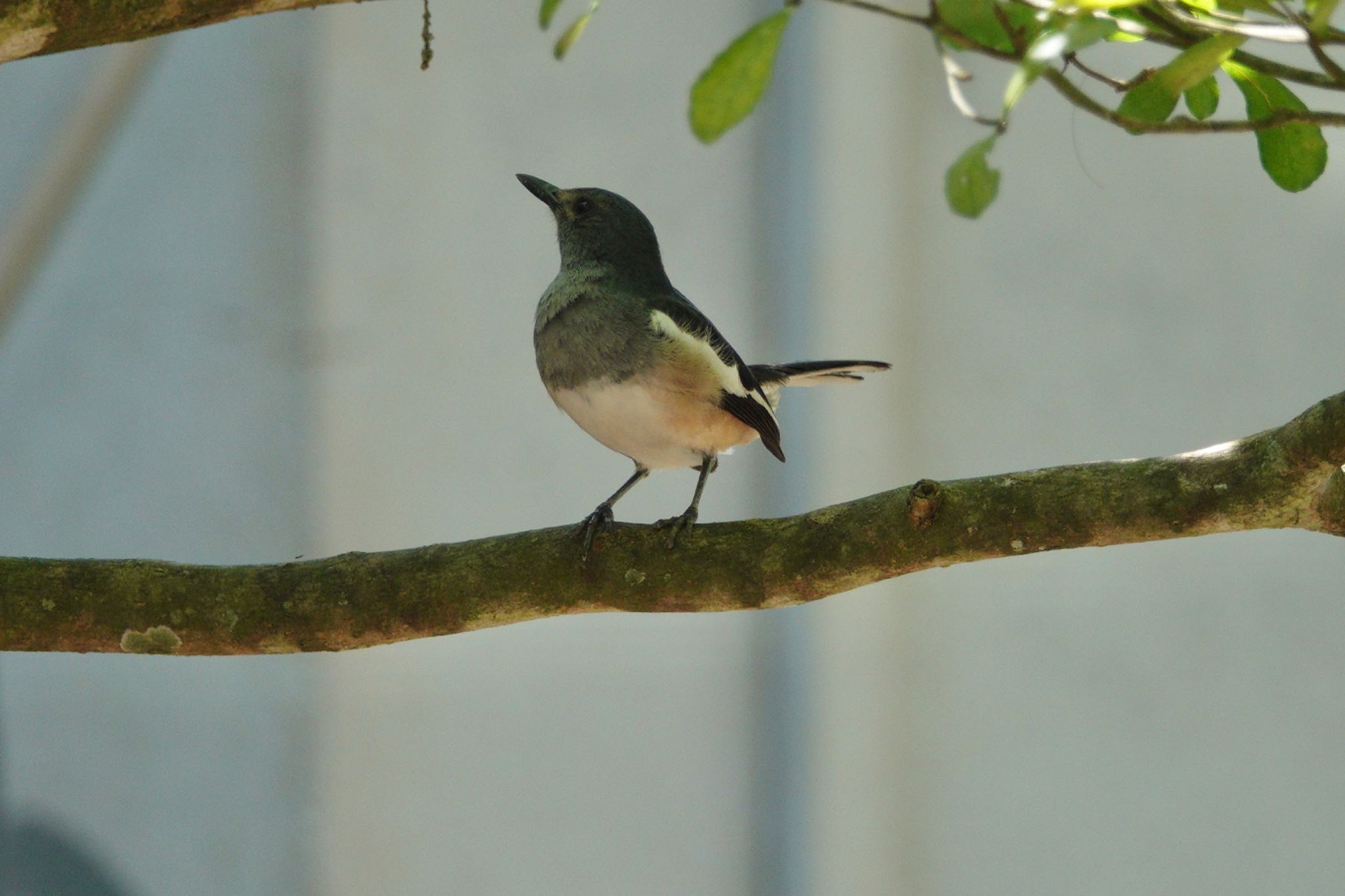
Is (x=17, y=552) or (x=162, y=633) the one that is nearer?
(x=162, y=633)

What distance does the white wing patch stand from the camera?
2.21 metres

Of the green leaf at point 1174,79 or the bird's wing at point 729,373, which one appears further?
the bird's wing at point 729,373

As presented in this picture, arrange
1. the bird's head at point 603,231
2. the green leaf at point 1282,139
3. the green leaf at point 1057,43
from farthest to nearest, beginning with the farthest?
1. the bird's head at point 603,231
2. the green leaf at point 1282,139
3. the green leaf at point 1057,43

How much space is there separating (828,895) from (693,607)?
2724mm

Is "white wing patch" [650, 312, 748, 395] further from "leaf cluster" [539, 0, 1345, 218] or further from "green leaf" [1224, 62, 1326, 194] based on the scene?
"green leaf" [1224, 62, 1326, 194]

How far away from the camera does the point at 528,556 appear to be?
1876 mm

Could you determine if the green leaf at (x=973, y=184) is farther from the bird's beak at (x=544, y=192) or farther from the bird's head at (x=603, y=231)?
the bird's beak at (x=544, y=192)

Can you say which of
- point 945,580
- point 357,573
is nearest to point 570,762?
point 945,580

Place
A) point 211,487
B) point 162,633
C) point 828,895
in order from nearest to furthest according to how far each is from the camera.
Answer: point 162,633, point 828,895, point 211,487

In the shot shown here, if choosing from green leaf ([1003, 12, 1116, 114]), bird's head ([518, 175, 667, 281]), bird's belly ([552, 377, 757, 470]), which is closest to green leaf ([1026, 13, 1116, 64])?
green leaf ([1003, 12, 1116, 114])

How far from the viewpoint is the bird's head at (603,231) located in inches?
98.7

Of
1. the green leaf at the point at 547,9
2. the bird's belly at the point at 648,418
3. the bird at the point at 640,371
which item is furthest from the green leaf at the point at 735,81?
the bird's belly at the point at 648,418

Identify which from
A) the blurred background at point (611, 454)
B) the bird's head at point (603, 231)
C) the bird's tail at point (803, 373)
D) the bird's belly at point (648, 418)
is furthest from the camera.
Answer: the blurred background at point (611, 454)

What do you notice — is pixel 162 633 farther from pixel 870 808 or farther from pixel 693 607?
pixel 870 808
